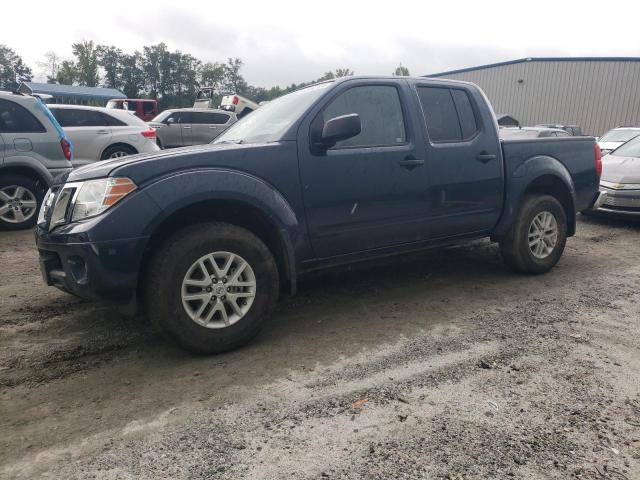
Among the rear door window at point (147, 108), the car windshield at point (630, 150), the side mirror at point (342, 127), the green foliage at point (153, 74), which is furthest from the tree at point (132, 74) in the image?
the side mirror at point (342, 127)

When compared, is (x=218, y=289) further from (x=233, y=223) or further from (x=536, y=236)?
(x=536, y=236)

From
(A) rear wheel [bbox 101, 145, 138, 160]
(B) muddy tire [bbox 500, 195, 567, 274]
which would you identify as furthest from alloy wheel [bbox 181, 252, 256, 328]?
(A) rear wheel [bbox 101, 145, 138, 160]

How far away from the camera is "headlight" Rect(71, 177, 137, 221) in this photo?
285 cm

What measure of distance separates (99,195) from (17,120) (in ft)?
16.0

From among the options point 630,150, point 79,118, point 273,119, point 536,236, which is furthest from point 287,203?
point 79,118

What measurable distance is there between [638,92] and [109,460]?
29.1m

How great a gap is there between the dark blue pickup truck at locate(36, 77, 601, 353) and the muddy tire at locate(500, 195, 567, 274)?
20 millimetres

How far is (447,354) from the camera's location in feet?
10.2

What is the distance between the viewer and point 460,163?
4160 mm

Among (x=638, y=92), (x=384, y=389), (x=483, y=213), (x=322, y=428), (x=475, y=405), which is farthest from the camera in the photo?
(x=638, y=92)

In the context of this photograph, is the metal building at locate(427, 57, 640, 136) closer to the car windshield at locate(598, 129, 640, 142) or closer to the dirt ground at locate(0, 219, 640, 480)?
the car windshield at locate(598, 129, 640, 142)

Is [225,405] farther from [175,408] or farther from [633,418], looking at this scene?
[633,418]

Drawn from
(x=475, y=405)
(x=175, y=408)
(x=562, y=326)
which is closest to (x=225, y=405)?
(x=175, y=408)

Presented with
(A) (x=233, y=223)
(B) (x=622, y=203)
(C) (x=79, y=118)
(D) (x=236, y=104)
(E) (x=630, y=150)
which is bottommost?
(B) (x=622, y=203)
